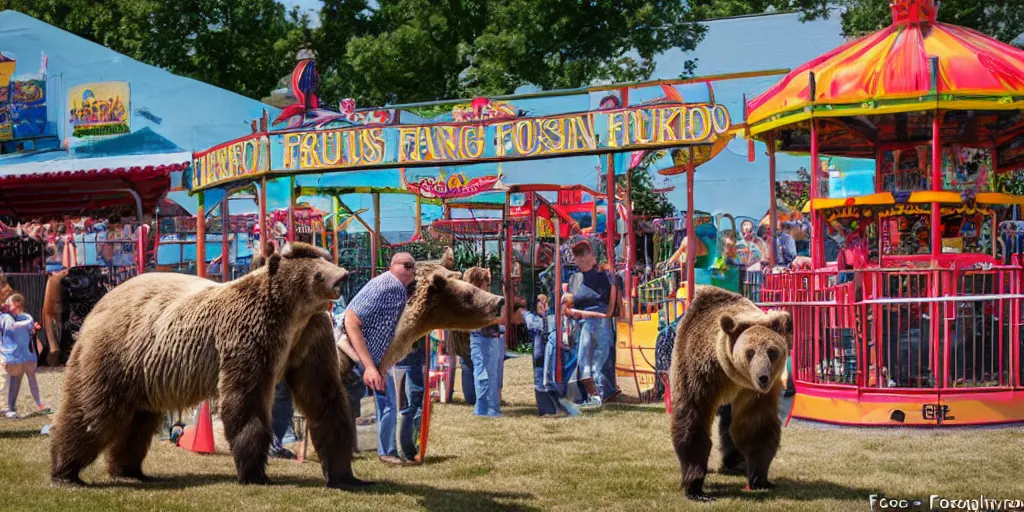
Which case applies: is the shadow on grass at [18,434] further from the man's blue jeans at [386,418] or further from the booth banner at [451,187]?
the booth banner at [451,187]

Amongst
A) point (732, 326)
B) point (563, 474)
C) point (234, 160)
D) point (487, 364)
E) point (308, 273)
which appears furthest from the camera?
point (234, 160)

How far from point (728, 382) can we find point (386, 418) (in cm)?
292

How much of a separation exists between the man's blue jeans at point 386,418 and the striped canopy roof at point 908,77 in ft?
21.6

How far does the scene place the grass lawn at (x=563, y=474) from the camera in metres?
7.30

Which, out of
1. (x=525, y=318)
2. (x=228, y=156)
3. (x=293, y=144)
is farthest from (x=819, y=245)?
(x=228, y=156)

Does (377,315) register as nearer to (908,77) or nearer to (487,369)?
(487,369)

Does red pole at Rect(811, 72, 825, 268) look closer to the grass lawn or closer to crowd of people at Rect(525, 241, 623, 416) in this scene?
crowd of people at Rect(525, 241, 623, 416)

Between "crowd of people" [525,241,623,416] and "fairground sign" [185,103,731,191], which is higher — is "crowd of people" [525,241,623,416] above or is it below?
below

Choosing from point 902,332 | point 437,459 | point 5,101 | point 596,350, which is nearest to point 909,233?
point 902,332

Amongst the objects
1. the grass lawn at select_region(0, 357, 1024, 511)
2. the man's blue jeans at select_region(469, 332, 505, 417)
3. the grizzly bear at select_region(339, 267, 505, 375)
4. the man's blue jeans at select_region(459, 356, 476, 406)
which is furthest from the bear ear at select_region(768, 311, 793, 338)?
the man's blue jeans at select_region(459, 356, 476, 406)

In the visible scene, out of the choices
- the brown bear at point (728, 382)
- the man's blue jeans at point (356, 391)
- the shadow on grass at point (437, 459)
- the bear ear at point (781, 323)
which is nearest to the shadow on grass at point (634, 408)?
the shadow on grass at point (437, 459)

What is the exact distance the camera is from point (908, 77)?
40.9ft

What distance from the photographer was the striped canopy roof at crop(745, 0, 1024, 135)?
1218 cm

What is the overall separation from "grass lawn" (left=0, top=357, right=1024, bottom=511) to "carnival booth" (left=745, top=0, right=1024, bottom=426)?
0.49m
